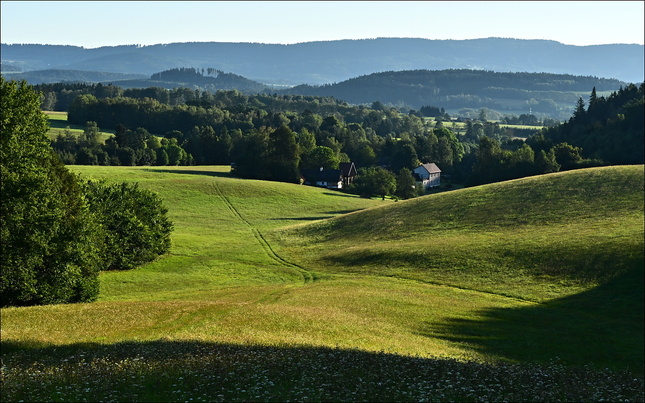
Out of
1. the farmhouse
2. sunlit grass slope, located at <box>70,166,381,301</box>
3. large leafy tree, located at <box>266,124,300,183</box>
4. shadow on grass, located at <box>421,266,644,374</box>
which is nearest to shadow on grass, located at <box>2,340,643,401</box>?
shadow on grass, located at <box>421,266,644,374</box>

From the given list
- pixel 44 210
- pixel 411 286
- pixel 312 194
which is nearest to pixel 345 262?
pixel 411 286

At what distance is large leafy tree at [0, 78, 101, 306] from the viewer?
39.0m

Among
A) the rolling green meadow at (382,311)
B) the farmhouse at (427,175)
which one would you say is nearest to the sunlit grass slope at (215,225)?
the rolling green meadow at (382,311)

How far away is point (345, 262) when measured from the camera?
66.8 metres

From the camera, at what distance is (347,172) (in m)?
164

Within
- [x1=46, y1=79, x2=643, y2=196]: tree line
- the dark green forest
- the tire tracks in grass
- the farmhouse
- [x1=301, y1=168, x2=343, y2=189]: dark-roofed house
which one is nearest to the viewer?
the dark green forest

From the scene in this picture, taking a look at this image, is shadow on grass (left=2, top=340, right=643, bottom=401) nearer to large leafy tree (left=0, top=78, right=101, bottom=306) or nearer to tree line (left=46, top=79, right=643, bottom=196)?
large leafy tree (left=0, top=78, right=101, bottom=306)

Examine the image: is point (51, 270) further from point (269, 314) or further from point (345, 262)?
point (345, 262)

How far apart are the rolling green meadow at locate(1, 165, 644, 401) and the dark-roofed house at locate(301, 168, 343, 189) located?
61018 mm

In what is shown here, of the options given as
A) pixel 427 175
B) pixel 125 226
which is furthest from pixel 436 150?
pixel 125 226

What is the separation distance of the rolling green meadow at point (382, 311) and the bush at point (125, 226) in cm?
210

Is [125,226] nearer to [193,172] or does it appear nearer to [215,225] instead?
[215,225]

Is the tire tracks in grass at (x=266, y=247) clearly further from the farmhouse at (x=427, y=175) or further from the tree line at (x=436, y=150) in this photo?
the farmhouse at (x=427, y=175)

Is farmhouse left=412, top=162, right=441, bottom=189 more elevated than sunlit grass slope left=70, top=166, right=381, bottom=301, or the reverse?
farmhouse left=412, top=162, right=441, bottom=189
